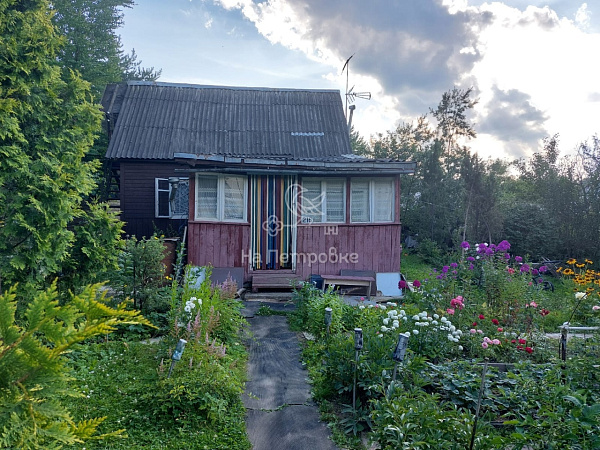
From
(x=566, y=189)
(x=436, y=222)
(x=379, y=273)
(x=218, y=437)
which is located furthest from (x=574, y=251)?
(x=218, y=437)

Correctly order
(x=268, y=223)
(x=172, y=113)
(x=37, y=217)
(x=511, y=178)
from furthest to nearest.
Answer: (x=511, y=178) < (x=172, y=113) < (x=268, y=223) < (x=37, y=217)

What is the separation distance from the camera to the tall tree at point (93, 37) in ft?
64.3

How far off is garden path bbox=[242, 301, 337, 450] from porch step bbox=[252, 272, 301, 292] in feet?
7.39

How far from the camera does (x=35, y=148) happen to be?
5023 millimetres

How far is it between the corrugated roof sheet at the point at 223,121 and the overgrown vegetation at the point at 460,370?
819 centimetres

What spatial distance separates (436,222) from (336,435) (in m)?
12.8

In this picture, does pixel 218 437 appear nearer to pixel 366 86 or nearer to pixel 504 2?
pixel 504 2

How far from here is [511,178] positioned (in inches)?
1122

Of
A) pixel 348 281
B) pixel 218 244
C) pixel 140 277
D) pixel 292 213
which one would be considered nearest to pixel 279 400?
pixel 140 277

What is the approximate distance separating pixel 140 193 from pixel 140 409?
36.4 feet

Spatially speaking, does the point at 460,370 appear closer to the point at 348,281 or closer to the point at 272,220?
the point at 348,281

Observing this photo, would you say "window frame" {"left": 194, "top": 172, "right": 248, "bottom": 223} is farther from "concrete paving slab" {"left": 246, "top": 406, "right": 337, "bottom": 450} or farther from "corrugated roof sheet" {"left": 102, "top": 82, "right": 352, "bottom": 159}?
"concrete paving slab" {"left": 246, "top": 406, "right": 337, "bottom": 450}

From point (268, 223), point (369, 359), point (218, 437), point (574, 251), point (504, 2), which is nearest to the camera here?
point (218, 437)

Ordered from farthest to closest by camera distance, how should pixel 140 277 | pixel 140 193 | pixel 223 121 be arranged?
pixel 223 121
pixel 140 193
pixel 140 277
